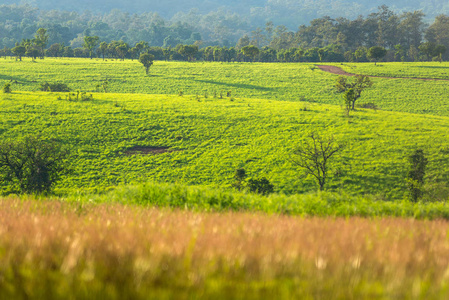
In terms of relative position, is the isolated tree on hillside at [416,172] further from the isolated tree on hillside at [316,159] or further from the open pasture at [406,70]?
the open pasture at [406,70]

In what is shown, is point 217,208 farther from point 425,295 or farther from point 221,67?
point 221,67

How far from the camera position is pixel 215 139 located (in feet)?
152

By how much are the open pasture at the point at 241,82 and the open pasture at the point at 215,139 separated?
18928mm

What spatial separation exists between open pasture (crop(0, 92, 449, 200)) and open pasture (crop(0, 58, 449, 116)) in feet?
62.1

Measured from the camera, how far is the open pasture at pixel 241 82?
76.9 metres

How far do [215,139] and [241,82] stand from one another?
49912 millimetres

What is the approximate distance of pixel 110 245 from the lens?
3.64 m

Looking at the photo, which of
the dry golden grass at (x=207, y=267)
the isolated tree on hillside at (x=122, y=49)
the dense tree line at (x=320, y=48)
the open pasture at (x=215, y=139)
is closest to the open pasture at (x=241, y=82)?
the open pasture at (x=215, y=139)

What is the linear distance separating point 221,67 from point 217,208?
109232 millimetres

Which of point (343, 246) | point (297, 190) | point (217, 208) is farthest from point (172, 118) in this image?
Result: point (343, 246)

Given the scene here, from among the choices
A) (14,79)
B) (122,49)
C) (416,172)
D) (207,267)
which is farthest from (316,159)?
(122,49)

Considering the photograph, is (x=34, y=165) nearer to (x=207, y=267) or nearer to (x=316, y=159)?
(x=316, y=159)

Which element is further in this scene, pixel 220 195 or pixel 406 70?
pixel 406 70

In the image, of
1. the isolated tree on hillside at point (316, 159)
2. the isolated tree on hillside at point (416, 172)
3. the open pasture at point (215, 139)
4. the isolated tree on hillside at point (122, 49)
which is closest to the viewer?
the isolated tree on hillside at point (416, 172)
